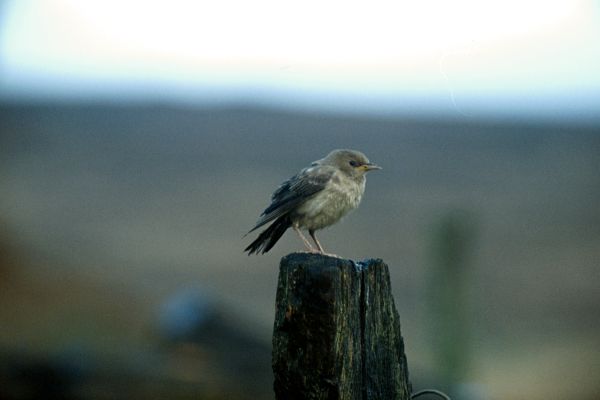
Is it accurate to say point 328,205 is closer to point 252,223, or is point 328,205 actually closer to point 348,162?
point 348,162

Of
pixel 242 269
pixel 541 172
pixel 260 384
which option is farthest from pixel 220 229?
pixel 260 384

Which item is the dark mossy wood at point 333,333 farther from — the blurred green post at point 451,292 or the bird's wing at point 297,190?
the blurred green post at point 451,292

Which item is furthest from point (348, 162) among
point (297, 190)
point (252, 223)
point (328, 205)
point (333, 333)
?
point (252, 223)

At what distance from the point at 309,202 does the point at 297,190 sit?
0.12 metres

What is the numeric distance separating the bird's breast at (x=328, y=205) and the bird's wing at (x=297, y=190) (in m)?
0.05

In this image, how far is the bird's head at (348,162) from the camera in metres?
7.39

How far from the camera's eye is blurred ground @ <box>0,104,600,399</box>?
1288cm

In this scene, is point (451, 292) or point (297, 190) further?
point (451, 292)

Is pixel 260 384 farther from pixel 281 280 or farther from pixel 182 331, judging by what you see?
pixel 281 280

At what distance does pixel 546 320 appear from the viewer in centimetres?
1850

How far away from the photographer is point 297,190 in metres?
7.01

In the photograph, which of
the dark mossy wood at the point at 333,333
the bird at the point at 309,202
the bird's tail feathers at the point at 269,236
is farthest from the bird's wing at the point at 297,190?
the dark mossy wood at the point at 333,333

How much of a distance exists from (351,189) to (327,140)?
101ft

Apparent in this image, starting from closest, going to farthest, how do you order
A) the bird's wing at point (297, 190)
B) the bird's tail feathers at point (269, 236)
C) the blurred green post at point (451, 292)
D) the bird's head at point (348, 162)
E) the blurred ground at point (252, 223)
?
the bird's wing at point (297, 190) → the bird's tail feathers at point (269, 236) → the bird's head at point (348, 162) → the blurred green post at point (451, 292) → the blurred ground at point (252, 223)
